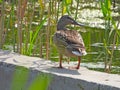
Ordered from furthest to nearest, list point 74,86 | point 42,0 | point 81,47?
1. point 42,0
2. point 81,47
3. point 74,86

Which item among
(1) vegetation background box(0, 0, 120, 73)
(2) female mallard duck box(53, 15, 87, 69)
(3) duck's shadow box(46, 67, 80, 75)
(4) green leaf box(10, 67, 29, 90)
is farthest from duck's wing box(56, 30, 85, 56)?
(4) green leaf box(10, 67, 29, 90)

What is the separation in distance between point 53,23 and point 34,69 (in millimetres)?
1914

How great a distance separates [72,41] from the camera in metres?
3.67

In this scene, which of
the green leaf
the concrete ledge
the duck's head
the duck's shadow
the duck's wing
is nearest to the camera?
the green leaf

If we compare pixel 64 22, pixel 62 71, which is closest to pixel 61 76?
pixel 62 71

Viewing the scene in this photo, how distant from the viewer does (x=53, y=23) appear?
5.19 m

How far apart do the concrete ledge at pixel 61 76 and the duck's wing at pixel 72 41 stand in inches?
7.7

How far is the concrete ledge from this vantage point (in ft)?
9.43

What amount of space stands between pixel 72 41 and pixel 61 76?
644mm

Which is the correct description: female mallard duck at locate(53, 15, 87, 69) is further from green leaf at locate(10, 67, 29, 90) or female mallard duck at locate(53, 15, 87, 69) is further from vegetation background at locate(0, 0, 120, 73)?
green leaf at locate(10, 67, 29, 90)

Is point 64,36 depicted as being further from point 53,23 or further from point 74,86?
point 53,23

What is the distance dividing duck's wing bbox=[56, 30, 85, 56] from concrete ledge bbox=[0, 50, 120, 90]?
20cm

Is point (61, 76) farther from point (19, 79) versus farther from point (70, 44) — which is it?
point (19, 79)

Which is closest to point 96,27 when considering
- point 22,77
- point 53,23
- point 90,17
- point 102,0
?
point 90,17
